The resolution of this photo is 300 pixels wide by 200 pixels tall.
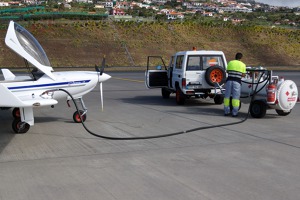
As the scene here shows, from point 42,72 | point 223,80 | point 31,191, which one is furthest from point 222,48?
point 31,191

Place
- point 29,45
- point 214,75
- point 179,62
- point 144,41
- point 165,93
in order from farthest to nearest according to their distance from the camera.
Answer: point 144,41 < point 165,93 < point 179,62 < point 214,75 < point 29,45

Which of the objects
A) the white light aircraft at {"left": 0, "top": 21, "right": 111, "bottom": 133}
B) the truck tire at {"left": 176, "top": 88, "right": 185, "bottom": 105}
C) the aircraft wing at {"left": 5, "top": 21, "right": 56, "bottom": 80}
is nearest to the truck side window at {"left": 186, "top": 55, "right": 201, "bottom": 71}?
the truck tire at {"left": 176, "top": 88, "right": 185, "bottom": 105}

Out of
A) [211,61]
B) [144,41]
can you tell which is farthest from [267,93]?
[144,41]

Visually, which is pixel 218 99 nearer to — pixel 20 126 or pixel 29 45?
pixel 29 45

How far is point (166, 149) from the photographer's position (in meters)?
9.02

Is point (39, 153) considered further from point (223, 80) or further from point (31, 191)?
point (223, 80)

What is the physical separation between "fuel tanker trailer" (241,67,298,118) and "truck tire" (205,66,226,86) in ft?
4.70

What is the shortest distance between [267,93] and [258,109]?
1.79 feet

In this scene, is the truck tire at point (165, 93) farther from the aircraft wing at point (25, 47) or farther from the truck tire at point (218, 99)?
the aircraft wing at point (25, 47)

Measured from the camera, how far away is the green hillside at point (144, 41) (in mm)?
55781

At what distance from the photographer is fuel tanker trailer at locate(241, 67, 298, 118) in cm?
A: 1295

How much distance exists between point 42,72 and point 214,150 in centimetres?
484

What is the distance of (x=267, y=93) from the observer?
13016mm

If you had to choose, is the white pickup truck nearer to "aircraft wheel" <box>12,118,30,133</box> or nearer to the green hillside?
"aircraft wheel" <box>12,118,30,133</box>
